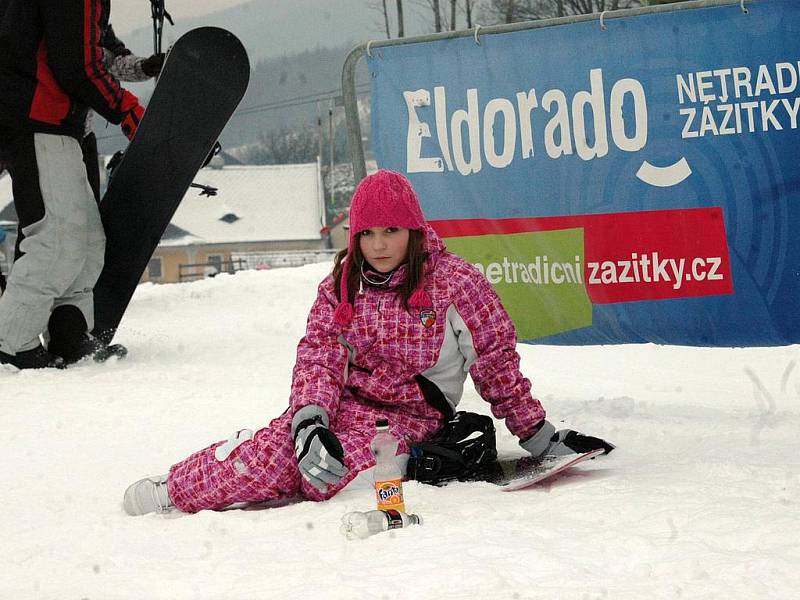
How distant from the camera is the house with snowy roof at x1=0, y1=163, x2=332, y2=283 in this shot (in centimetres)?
4816

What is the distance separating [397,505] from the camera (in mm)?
2443

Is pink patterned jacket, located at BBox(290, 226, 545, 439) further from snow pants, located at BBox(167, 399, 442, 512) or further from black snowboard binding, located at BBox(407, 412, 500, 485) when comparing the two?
snow pants, located at BBox(167, 399, 442, 512)

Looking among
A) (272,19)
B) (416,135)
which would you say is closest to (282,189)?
(416,135)

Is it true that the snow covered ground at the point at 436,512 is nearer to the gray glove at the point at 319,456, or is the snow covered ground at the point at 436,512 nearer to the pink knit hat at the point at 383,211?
the gray glove at the point at 319,456

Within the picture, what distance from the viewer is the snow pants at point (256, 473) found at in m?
2.78

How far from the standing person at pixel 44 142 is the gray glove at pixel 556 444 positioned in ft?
10.4

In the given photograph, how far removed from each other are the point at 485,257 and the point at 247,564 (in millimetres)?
2519

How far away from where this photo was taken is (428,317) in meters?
3.07

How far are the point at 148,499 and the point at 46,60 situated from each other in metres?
3.25

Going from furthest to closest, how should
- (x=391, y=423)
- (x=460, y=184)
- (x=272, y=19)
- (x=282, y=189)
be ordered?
(x=272, y=19), (x=282, y=189), (x=460, y=184), (x=391, y=423)

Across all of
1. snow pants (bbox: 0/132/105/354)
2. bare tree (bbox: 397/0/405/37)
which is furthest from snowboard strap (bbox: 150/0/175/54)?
bare tree (bbox: 397/0/405/37)

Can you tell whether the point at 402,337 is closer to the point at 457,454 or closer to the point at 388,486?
the point at 457,454

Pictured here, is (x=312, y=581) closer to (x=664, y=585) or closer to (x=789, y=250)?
(x=664, y=585)

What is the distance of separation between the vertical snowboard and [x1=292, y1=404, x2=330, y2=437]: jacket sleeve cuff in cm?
313
